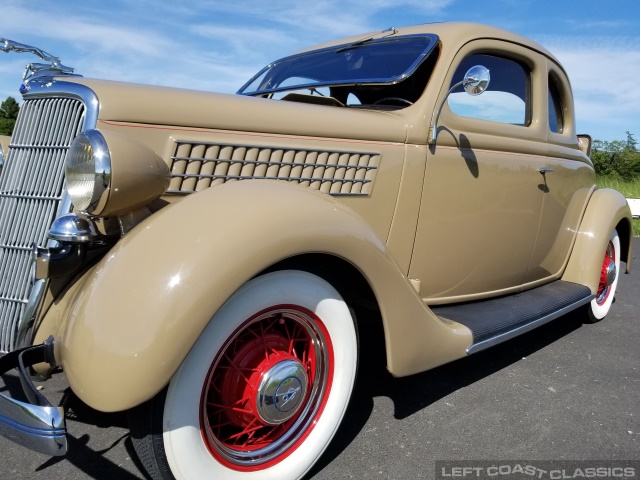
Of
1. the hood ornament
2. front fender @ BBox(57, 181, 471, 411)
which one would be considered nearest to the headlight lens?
front fender @ BBox(57, 181, 471, 411)

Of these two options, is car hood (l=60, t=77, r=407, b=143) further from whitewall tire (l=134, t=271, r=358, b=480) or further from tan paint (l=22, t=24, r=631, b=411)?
whitewall tire (l=134, t=271, r=358, b=480)

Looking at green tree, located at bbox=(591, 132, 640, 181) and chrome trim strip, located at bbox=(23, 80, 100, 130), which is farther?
green tree, located at bbox=(591, 132, 640, 181)

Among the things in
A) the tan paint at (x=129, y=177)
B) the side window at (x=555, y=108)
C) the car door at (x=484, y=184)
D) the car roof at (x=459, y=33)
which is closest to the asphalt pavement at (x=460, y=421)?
the car door at (x=484, y=184)

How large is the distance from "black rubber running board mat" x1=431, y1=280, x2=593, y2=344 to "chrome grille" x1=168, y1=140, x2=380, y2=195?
32.9 inches

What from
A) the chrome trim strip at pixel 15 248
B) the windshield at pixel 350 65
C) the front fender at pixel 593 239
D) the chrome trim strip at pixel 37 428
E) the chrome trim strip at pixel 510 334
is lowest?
the chrome trim strip at pixel 37 428

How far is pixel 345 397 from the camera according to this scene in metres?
2.03

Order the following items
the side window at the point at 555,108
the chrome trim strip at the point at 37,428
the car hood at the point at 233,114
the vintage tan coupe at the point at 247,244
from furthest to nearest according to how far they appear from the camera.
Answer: the side window at the point at 555,108 < the car hood at the point at 233,114 < the vintage tan coupe at the point at 247,244 < the chrome trim strip at the point at 37,428

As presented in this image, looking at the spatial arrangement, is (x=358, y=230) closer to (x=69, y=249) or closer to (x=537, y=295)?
(x=69, y=249)

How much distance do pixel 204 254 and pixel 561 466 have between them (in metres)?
1.64

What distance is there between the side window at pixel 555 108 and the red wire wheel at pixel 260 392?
2552mm

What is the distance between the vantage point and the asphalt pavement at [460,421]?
6.74ft

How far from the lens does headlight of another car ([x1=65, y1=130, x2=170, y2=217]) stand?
64.1 inches

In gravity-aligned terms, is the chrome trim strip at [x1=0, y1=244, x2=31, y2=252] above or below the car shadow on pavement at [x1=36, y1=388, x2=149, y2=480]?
above

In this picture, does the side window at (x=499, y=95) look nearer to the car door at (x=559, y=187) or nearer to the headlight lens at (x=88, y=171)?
the car door at (x=559, y=187)
